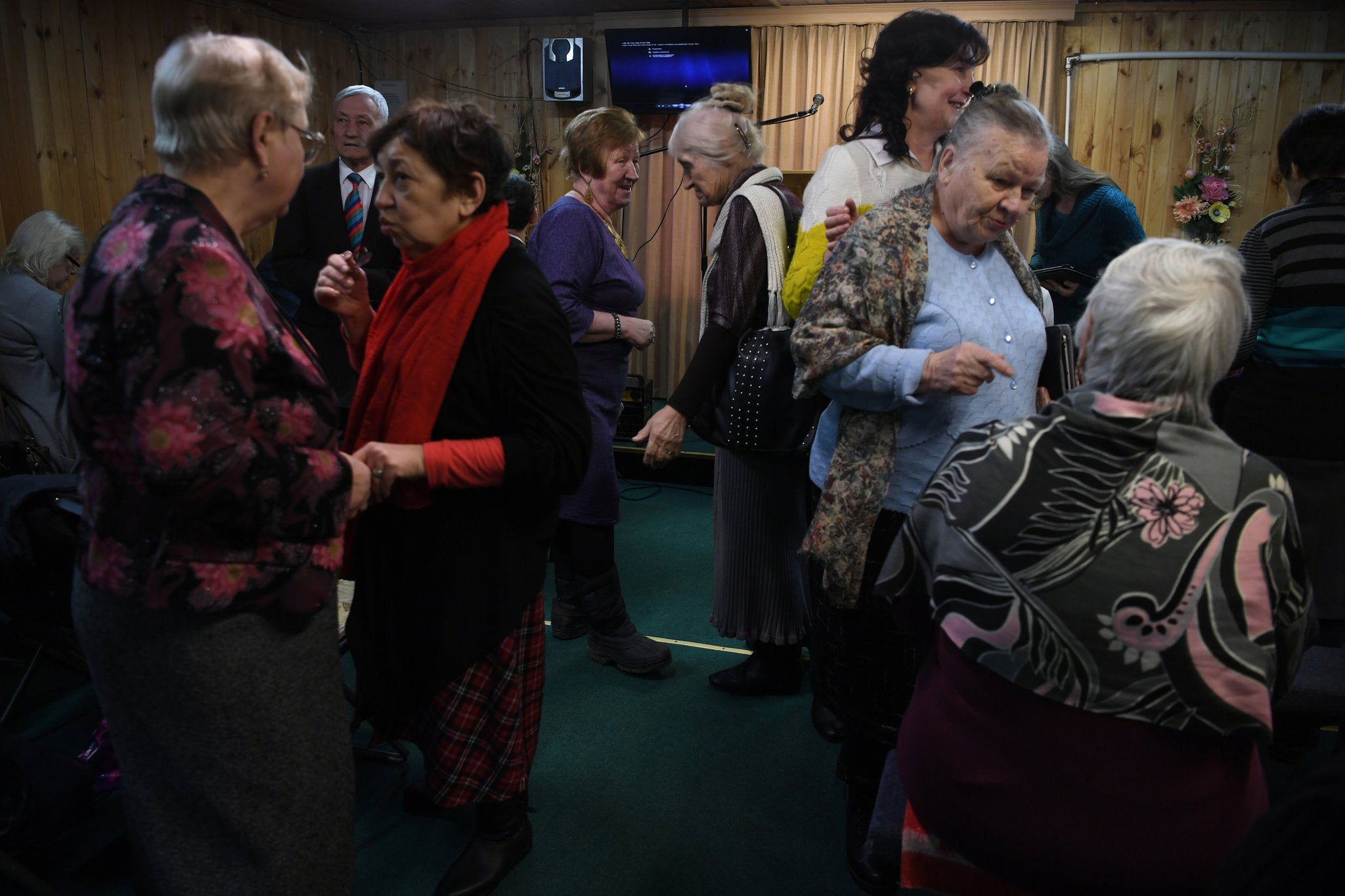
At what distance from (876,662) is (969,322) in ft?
2.20

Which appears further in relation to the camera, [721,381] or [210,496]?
[721,381]

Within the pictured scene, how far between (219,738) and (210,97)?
773 millimetres

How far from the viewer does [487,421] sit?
4.76ft

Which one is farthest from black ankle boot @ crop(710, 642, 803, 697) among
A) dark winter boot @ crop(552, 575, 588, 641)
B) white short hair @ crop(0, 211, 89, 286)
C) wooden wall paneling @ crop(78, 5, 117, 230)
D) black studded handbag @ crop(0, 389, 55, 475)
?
wooden wall paneling @ crop(78, 5, 117, 230)

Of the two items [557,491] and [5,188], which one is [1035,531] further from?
[5,188]

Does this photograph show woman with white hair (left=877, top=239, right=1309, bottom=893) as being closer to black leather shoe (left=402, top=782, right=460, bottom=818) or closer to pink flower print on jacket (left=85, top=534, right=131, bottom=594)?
pink flower print on jacket (left=85, top=534, right=131, bottom=594)

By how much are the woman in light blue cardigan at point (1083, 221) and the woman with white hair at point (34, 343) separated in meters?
3.35

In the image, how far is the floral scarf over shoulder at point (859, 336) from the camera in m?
1.53

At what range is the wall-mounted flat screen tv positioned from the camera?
→ 19.9 feet

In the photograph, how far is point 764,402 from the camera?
6.60 ft

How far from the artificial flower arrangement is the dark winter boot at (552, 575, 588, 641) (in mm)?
4686

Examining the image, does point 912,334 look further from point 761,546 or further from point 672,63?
point 672,63

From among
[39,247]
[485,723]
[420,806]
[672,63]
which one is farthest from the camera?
[672,63]

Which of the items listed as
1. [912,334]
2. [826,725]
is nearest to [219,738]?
[912,334]
